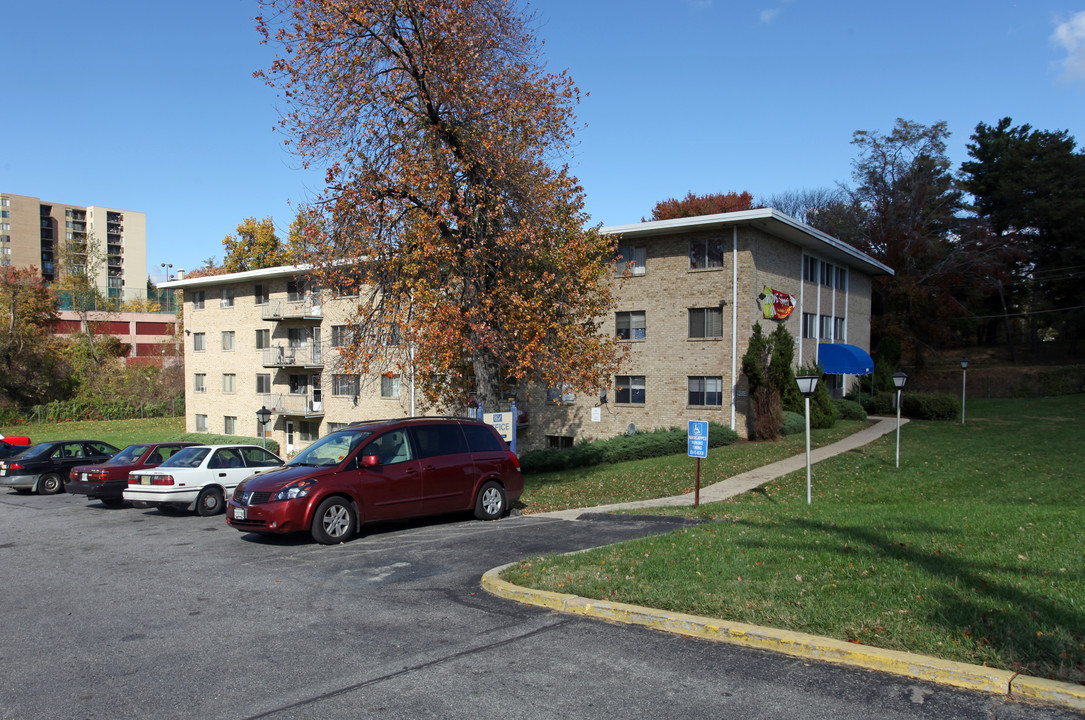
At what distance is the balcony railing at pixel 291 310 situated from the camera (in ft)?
130

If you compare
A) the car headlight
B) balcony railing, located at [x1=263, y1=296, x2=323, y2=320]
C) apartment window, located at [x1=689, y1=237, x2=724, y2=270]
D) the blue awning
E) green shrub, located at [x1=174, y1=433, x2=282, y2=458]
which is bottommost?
green shrub, located at [x1=174, y1=433, x2=282, y2=458]

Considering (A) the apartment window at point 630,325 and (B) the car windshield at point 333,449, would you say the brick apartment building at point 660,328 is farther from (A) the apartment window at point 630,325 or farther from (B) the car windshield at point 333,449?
(B) the car windshield at point 333,449

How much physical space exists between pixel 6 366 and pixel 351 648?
6264cm

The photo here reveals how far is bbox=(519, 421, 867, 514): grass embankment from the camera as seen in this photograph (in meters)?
16.6

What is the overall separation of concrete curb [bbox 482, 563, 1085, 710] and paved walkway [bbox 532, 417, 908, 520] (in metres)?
6.35

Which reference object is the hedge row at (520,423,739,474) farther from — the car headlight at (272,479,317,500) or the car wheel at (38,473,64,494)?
the car wheel at (38,473,64,494)

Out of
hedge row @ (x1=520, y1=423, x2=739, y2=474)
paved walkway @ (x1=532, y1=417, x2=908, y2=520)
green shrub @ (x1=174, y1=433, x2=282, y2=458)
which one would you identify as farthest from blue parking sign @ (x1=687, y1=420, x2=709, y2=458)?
green shrub @ (x1=174, y1=433, x2=282, y2=458)

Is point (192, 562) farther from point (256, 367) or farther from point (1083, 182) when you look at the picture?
point (1083, 182)

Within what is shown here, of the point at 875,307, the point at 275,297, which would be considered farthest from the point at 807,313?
the point at 275,297

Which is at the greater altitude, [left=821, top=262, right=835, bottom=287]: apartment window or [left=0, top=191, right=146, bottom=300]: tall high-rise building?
[left=0, top=191, right=146, bottom=300]: tall high-rise building

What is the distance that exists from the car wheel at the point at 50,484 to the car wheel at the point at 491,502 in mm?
15723

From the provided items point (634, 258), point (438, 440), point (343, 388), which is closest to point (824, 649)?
point (438, 440)

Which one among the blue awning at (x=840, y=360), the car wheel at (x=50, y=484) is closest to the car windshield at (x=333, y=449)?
the car wheel at (x=50, y=484)

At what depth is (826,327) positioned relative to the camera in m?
35.9
